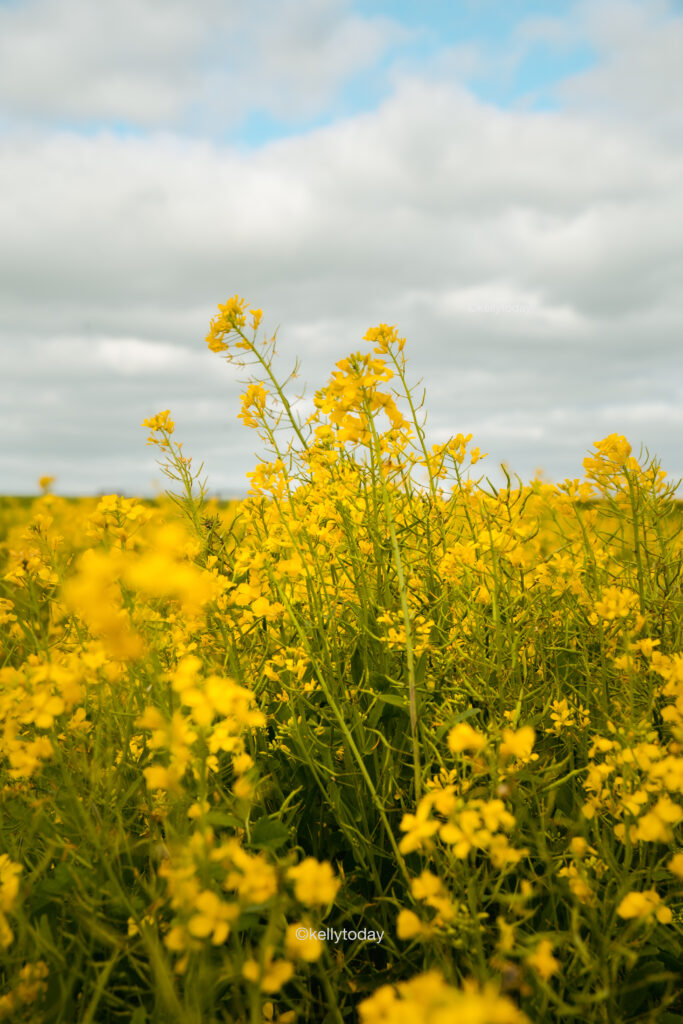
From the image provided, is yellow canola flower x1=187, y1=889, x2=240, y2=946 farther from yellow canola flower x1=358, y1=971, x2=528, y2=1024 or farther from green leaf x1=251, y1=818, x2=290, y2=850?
green leaf x1=251, y1=818, x2=290, y2=850

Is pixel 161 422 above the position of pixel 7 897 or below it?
above

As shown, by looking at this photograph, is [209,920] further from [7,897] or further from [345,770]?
[345,770]

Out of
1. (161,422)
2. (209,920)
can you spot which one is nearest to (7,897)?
(209,920)

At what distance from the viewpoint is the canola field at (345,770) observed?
1.16 m

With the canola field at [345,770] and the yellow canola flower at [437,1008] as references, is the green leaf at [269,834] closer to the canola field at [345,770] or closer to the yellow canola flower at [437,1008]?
the canola field at [345,770]

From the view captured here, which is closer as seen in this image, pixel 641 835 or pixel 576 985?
pixel 641 835

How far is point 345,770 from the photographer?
2025 millimetres

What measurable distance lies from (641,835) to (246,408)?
152 cm

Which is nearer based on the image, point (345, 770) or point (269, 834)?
point (269, 834)

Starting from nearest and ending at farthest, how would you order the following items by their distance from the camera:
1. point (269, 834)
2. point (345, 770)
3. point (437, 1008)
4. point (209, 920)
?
point (437, 1008) → point (209, 920) → point (269, 834) → point (345, 770)

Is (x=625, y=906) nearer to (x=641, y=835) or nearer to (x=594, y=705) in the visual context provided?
(x=641, y=835)

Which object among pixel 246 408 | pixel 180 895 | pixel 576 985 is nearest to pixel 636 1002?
pixel 576 985

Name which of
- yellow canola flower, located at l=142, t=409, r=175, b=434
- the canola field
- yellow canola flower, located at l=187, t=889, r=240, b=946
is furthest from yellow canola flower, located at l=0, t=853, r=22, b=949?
yellow canola flower, located at l=142, t=409, r=175, b=434

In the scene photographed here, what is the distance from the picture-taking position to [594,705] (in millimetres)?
2283
